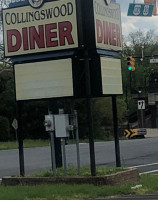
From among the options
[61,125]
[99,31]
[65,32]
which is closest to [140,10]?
[99,31]

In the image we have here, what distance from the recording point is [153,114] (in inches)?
2936

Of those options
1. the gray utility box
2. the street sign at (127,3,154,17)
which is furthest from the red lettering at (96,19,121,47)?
the street sign at (127,3,154,17)

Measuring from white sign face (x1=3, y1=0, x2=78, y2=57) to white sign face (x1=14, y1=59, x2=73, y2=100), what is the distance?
376 mm

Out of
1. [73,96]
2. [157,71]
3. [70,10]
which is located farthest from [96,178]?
[157,71]

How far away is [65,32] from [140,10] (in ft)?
36.2

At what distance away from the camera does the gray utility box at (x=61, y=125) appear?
37.5 ft

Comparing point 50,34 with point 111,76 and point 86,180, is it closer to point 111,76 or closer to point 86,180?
point 111,76

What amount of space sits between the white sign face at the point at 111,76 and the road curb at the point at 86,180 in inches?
81.7

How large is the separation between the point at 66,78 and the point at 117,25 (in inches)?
84.3

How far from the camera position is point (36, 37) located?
1211 cm

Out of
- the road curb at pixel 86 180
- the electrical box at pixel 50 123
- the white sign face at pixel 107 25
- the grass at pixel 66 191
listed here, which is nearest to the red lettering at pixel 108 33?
the white sign face at pixel 107 25

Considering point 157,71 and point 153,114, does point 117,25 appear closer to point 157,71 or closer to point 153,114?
point 153,114

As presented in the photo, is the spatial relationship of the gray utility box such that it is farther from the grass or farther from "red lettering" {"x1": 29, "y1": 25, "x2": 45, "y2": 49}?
"red lettering" {"x1": 29, "y1": 25, "x2": 45, "y2": 49}

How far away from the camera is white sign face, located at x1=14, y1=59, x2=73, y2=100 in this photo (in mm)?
11789
